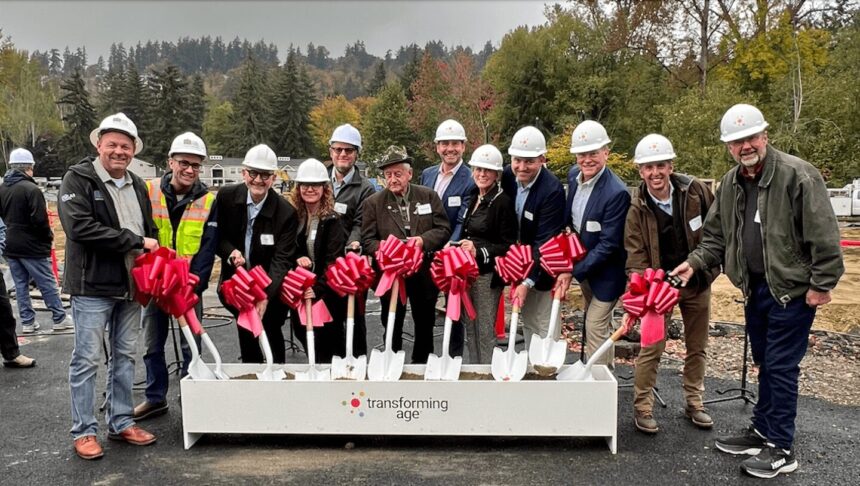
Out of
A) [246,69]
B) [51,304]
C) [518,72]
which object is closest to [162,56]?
[246,69]

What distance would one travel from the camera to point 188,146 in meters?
4.48

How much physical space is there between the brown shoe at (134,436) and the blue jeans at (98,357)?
3cm

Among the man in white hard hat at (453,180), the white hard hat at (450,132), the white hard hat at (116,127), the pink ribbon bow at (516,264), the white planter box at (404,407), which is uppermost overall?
the white hard hat at (450,132)

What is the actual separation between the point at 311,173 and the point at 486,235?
142cm

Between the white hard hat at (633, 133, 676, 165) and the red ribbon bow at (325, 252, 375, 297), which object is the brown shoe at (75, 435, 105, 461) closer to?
the red ribbon bow at (325, 252, 375, 297)

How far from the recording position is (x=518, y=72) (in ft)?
113

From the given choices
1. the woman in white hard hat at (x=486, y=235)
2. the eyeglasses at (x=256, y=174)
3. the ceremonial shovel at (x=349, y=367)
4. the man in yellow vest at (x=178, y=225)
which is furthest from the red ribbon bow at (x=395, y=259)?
the man in yellow vest at (x=178, y=225)

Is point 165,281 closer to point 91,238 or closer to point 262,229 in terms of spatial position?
point 91,238

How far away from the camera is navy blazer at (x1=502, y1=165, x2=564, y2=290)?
4.70 m

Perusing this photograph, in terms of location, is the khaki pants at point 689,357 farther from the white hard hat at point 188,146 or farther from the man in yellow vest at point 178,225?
the white hard hat at point 188,146

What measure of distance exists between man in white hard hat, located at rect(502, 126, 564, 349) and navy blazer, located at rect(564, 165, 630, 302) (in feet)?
0.84

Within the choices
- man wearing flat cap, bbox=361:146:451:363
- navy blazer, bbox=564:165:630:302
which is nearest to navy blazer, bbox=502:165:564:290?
navy blazer, bbox=564:165:630:302

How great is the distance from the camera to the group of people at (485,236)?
375cm

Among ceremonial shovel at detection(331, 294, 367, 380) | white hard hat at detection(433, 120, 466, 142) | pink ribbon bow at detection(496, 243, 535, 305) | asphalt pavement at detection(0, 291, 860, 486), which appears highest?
white hard hat at detection(433, 120, 466, 142)
